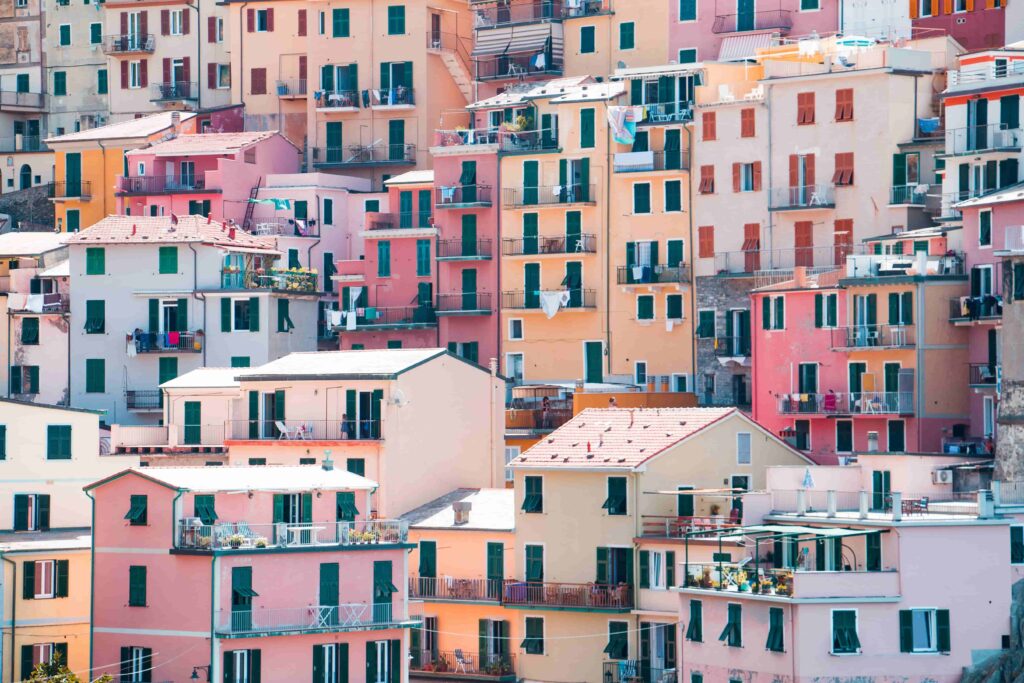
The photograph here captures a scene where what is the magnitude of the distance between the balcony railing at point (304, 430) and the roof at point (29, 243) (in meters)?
18.0

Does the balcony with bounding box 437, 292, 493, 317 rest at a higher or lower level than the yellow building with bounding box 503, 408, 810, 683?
higher

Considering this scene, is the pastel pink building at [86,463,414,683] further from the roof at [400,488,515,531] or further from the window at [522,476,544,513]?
the roof at [400,488,515,531]

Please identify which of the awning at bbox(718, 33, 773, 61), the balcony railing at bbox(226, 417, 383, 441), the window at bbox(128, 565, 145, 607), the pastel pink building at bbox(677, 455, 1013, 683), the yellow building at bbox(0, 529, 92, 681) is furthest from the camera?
the awning at bbox(718, 33, 773, 61)

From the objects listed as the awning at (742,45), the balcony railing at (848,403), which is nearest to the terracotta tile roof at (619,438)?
the balcony railing at (848,403)

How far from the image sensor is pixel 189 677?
248 feet

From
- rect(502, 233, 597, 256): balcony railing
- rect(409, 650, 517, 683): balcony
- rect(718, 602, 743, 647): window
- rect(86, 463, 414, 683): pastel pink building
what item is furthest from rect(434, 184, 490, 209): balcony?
rect(718, 602, 743, 647): window

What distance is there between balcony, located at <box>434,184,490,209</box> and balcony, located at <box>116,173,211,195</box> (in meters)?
11.8

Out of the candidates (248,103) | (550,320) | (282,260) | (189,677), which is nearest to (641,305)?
(550,320)

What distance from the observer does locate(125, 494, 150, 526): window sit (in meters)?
77.9

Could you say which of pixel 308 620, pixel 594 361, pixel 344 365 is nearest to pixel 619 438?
pixel 344 365

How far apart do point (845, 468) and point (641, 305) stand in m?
21.2

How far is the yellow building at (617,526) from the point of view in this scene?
272 ft

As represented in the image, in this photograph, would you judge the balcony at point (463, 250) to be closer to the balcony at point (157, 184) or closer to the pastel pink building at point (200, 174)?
the pastel pink building at point (200, 174)

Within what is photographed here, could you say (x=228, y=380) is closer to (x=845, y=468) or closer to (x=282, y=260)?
(x=282, y=260)
